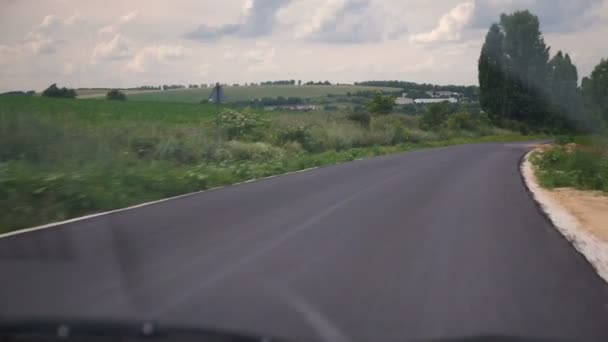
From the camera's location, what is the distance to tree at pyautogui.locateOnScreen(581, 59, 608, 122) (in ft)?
214

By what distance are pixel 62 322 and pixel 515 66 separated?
3044 inches

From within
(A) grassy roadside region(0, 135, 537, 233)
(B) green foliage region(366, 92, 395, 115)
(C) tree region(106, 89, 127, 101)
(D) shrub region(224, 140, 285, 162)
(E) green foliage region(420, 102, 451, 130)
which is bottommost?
(E) green foliage region(420, 102, 451, 130)

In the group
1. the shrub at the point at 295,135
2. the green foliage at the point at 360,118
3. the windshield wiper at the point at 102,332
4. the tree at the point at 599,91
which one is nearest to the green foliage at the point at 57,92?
the green foliage at the point at 360,118

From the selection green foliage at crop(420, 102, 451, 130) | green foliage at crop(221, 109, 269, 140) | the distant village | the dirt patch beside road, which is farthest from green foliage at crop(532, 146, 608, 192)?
the distant village

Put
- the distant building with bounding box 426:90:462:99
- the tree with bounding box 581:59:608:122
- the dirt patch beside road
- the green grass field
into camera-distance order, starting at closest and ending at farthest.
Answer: the dirt patch beside road → the tree with bounding box 581:59:608:122 → the green grass field → the distant building with bounding box 426:90:462:99

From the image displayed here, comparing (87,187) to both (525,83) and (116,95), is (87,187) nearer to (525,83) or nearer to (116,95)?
(116,95)

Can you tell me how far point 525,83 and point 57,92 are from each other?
4626cm

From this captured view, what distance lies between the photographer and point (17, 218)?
12.0 meters

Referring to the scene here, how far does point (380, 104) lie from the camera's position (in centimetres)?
7081

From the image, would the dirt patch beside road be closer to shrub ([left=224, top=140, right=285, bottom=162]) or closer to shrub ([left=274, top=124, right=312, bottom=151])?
shrub ([left=224, top=140, right=285, bottom=162])

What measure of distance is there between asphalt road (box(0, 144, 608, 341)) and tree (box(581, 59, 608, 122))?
181 ft

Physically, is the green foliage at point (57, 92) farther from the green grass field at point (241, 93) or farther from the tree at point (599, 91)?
the tree at point (599, 91)

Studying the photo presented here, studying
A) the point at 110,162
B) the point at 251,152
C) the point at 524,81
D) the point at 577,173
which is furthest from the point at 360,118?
the point at 110,162

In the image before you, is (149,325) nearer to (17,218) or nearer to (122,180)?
(17,218)
